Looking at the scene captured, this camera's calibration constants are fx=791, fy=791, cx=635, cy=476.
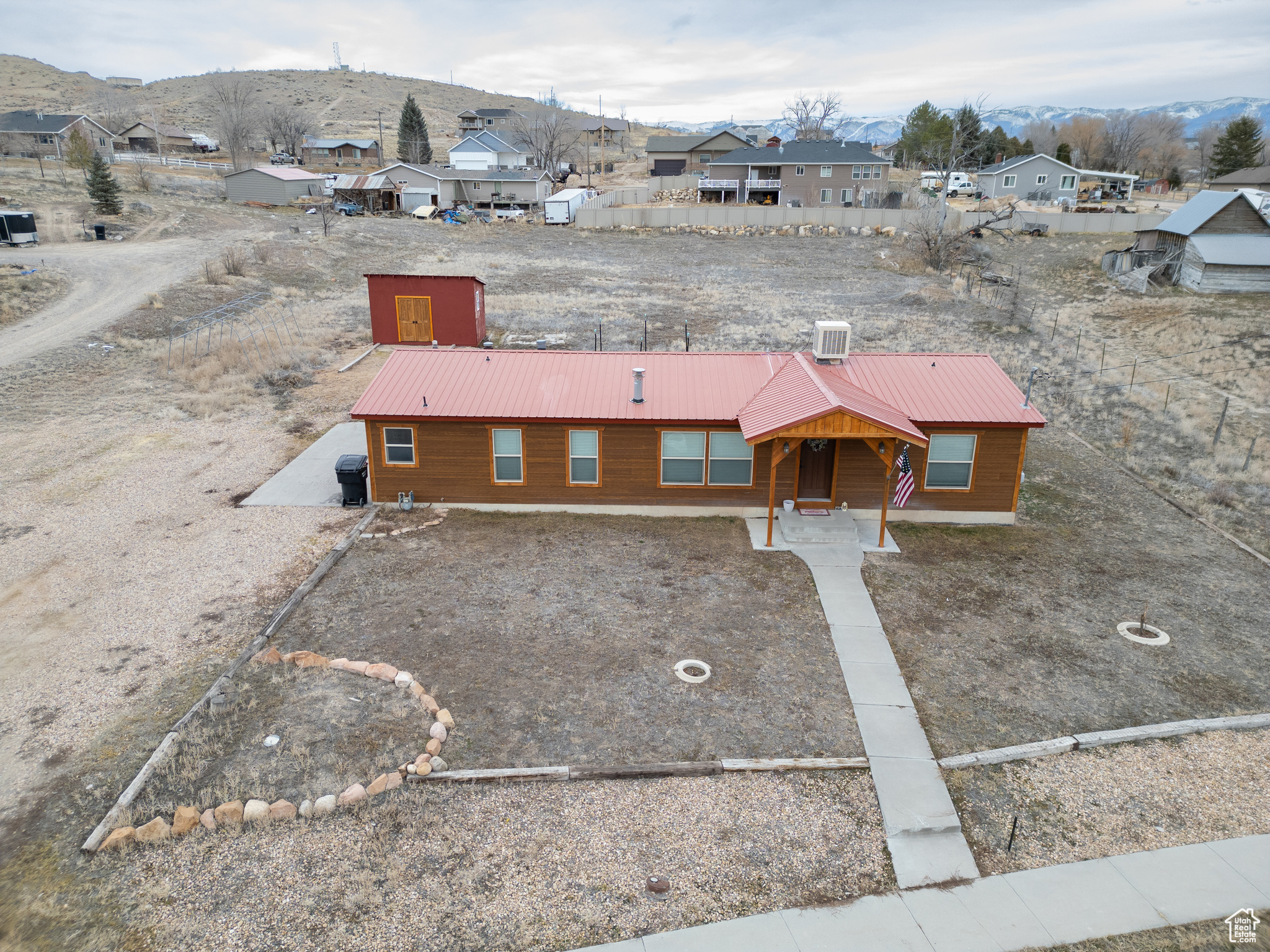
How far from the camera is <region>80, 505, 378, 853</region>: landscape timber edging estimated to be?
9750 millimetres

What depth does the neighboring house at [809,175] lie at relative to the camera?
71.1m

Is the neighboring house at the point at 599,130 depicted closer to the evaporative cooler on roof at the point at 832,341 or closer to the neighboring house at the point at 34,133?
the neighboring house at the point at 34,133

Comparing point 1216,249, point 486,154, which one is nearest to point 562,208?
point 486,154

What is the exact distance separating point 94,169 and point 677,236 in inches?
1587

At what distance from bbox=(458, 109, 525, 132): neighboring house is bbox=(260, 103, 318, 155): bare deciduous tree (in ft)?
79.1

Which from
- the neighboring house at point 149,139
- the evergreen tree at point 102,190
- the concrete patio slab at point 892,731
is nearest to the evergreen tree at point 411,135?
the neighboring house at point 149,139

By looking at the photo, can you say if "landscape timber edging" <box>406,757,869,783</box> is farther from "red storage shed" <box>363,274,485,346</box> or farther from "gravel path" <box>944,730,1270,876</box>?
"red storage shed" <box>363,274,485,346</box>

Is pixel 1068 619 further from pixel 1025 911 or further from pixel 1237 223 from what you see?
pixel 1237 223

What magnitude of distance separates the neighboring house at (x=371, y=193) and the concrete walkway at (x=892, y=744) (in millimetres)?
61173

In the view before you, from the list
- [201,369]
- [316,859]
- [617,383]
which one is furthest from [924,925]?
[201,369]

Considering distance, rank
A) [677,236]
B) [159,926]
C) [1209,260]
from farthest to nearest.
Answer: [677,236] < [1209,260] < [159,926]

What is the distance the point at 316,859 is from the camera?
9469mm

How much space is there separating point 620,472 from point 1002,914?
12048 millimetres

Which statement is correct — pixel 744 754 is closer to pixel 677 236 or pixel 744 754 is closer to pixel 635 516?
pixel 635 516
